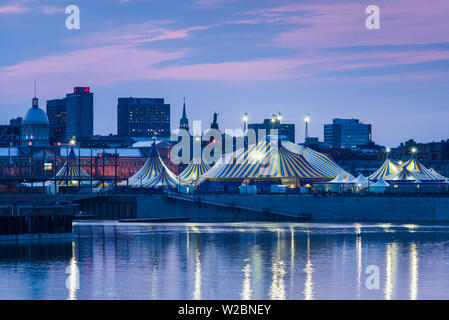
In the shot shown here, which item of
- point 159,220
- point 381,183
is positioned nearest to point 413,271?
point 159,220

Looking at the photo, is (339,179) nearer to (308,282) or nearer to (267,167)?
(267,167)

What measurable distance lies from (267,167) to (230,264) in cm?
7070

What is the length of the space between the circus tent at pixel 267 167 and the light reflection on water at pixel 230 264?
34.6m

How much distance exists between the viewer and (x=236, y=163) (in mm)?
142375

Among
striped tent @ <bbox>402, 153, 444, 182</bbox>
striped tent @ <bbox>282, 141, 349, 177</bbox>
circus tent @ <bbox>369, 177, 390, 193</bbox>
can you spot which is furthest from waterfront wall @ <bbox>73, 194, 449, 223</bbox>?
striped tent @ <bbox>282, 141, 349, 177</bbox>

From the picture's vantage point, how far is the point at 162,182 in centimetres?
14600

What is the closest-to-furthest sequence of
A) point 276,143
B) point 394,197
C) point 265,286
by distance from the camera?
point 265,286
point 394,197
point 276,143

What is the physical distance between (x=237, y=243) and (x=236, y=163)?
187 ft

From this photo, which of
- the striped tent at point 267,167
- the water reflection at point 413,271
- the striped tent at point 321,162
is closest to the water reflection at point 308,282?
the water reflection at point 413,271

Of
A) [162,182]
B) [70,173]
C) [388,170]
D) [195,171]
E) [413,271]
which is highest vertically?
[388,170]

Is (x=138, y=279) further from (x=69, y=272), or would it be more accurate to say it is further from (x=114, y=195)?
(x=114, y=195)
